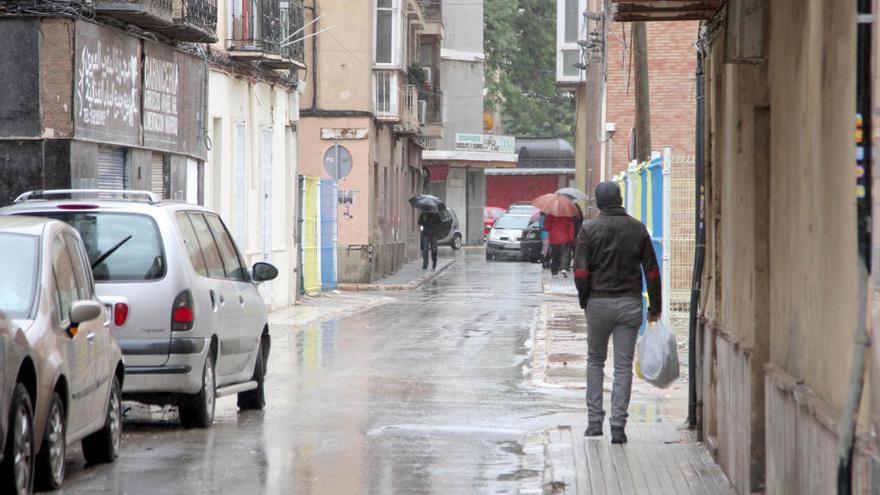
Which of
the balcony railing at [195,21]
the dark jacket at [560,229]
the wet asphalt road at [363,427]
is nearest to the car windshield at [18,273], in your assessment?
the wet asphalt road at [363,427]

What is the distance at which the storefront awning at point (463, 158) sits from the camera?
73312 millimetres

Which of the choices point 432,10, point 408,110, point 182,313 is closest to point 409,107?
point 408,110

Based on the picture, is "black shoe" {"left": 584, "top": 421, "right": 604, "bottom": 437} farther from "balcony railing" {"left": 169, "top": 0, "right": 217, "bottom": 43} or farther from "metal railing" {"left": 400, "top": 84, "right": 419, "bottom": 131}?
"metal railing" {"left": 400, "top": 84, "right": 419, "bottom": 131}

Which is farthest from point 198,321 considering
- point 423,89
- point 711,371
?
point 423,89

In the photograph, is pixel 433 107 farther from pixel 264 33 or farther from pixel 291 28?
pixel 264 33

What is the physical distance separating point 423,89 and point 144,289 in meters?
42.7

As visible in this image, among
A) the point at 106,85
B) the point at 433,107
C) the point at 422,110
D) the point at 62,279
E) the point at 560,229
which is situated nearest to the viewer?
the point at 62,279

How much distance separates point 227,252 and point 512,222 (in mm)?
46373

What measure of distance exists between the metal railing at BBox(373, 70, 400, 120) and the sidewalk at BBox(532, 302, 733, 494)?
88.5 feet

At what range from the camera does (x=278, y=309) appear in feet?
100

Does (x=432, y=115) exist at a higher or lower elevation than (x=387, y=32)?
lower

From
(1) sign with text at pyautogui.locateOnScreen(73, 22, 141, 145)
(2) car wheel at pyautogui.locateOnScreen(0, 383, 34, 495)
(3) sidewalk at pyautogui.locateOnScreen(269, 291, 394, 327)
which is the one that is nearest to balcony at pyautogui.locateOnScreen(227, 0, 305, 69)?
(3) sidewalk at pyautogui.locateOnScreen(269, 291, 394, 327)

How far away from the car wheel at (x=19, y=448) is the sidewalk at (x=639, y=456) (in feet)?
10.1

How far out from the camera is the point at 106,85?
67.1 ft
